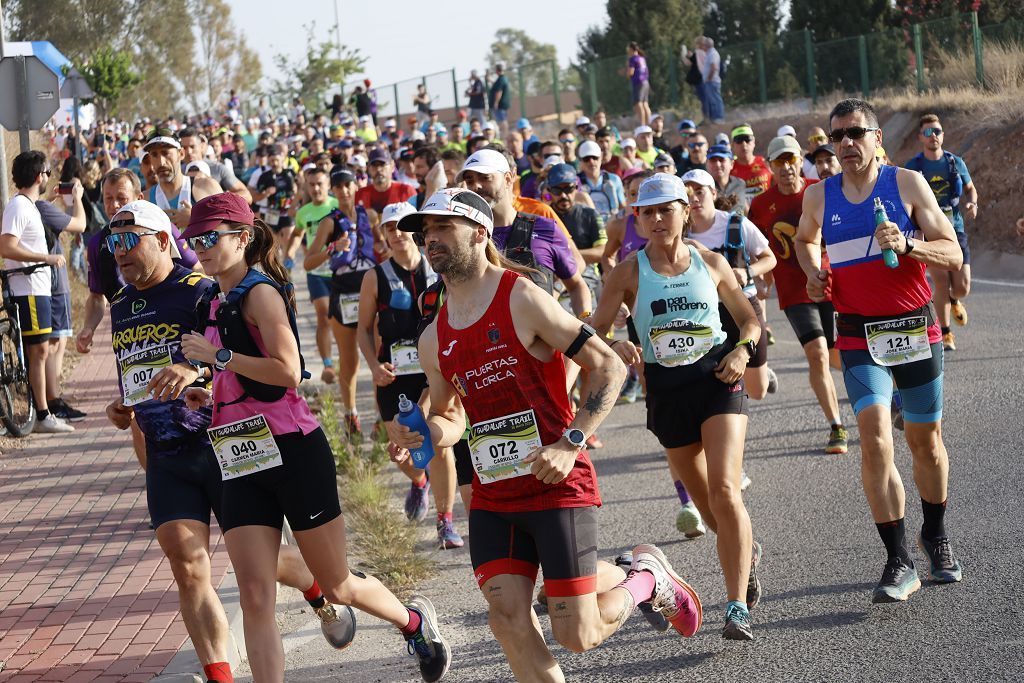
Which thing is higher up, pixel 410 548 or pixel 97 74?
pixel 97 74

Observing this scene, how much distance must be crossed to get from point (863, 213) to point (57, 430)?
825 cm

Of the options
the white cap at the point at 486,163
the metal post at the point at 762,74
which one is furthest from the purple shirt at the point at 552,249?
the metal post at the point at 762,74

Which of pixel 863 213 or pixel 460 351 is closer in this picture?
pixel 460 351

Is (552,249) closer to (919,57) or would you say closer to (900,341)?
(900,341)

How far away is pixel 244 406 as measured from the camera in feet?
17.3

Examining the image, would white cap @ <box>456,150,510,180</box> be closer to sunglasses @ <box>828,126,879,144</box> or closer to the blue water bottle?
sunglasses @ <box>828,126,879,144</box>

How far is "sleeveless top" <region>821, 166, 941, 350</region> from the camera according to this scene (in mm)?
6340

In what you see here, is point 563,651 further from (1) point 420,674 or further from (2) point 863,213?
(2) point 863,213

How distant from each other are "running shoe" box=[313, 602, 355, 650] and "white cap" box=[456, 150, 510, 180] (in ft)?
7.39

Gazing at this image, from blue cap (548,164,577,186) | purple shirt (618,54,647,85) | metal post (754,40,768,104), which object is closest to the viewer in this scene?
blue cap (548,164,577,186)

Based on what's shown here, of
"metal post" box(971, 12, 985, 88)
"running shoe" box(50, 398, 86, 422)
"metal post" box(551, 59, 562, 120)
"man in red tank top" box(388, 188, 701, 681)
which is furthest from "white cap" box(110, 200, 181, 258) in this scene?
"metal post" box(551, 59, 562, 120)

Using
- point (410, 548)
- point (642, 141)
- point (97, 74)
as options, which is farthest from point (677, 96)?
point (410, 548)

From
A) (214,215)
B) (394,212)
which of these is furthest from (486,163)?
(214,215)

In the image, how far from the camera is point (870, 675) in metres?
5.25
